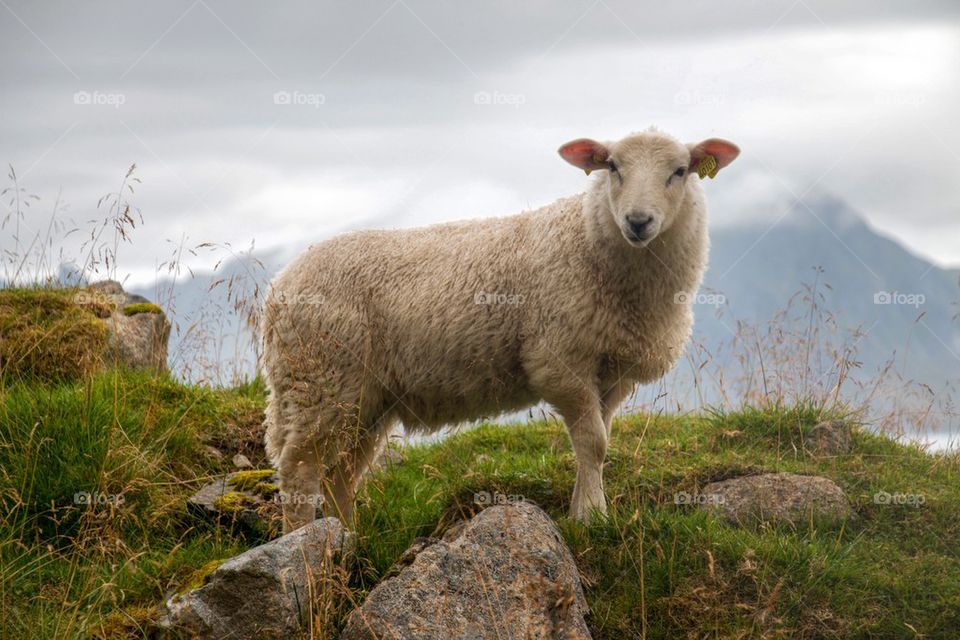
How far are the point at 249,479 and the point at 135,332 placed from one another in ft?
9.37

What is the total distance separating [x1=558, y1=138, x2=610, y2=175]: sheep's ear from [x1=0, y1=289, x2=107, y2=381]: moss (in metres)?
4.47

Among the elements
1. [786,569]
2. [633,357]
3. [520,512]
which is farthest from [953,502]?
[520,512]

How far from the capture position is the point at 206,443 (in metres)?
8.05

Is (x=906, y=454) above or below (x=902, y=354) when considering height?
below

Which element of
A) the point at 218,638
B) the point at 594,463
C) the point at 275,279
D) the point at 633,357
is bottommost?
the point at 218,638

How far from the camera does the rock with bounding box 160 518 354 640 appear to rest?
485 cm

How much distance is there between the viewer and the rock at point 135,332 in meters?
9.02

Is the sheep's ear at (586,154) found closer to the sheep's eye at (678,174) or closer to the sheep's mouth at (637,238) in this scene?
the sheep's eye at (678,174)

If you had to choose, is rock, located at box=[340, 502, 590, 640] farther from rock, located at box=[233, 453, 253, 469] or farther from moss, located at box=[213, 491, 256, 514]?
rock, located at box=[233, 453, 253, 469]

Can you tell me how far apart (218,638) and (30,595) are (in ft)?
5.30

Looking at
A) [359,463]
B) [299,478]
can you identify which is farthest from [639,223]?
[299,478]

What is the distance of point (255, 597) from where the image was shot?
4.88 m

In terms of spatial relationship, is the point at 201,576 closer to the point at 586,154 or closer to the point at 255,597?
the point at 255,597

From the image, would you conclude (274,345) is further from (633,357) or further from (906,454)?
(906,454)
